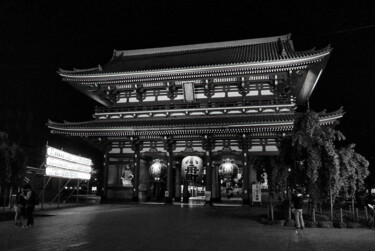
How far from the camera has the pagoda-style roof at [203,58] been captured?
81.1ft

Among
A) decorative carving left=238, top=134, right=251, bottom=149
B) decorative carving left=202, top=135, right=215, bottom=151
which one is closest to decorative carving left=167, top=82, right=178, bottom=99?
decorative carving left=202, top=135, right=215, bottom=151

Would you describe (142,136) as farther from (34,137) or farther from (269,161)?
(34,137)

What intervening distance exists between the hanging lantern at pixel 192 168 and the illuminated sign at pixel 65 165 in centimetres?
850

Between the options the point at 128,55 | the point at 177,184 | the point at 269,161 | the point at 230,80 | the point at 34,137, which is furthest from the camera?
the point at 34,137

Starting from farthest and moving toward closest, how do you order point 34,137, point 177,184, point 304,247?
point 34,137
point 177,184
point 304,247

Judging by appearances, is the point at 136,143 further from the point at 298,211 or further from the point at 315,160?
the point at 298,211

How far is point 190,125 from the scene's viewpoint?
25000 millimetres

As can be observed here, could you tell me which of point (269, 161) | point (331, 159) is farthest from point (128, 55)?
point (331, 159)

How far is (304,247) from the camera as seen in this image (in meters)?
9.20

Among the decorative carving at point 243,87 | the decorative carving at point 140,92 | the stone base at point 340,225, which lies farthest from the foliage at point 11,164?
the decorative carving at point 243,87

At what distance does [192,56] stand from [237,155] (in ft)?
41.3

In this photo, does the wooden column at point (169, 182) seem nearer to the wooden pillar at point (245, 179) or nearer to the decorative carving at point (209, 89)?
the wooden pillar at point (245, 179)

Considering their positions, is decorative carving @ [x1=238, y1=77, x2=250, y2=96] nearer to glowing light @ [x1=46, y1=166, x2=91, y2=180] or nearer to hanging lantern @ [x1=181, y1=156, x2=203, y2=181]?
hanging lantern @ [x1=181, y1=156, x2=203, y2=181]

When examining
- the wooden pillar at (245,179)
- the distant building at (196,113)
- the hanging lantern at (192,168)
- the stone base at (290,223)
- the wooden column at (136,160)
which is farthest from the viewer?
the wooden column at (136,160)
